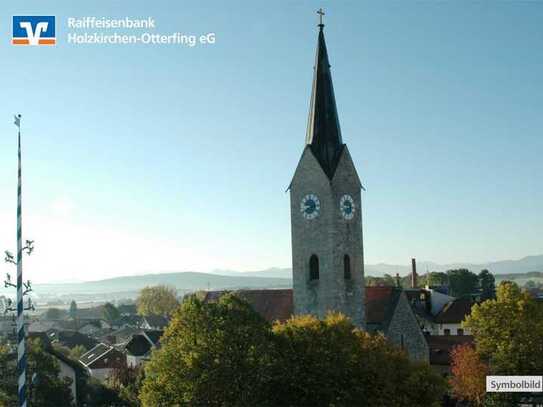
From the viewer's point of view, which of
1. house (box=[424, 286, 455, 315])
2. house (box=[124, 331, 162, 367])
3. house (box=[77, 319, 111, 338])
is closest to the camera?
house (box=[124, 331, 162, 367])

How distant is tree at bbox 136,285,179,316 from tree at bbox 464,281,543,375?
11705cm

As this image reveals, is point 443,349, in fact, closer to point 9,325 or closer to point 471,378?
point 471,378

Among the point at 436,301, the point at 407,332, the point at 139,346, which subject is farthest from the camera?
the point at 436,301

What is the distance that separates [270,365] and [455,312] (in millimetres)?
65428

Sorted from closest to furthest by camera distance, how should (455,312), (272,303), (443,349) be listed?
(272,303), (443,349), (455,312)

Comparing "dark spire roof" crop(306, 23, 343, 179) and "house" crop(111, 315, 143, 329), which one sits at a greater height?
"dark spire roof" crop(306, 23, 343, 179)

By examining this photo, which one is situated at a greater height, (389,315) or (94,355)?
(389,315)

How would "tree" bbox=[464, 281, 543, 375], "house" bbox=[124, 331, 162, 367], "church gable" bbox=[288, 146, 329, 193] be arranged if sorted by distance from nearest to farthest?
"tree" bbox=[464, 281, 543, 375]
"church gable" bbox=[288, 146, 329, 193]
"house" bbox=[124, 331, 162, 367]

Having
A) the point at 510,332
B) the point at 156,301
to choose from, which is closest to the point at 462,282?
the point at 156,301

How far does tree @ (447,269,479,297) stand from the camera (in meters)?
154

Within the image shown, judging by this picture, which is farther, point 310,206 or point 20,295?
point 310,206

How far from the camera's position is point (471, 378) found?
47.1 metres

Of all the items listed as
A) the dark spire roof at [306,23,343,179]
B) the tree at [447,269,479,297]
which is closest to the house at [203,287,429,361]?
the dark spire roof at [306,23,343,179]

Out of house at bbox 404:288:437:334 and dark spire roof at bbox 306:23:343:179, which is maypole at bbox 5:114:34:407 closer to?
dark spire roof at bbox 306:23:343:179
